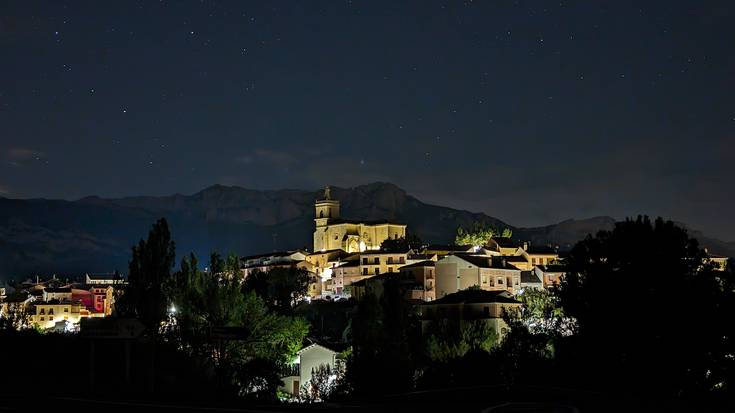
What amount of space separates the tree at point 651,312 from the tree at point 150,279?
20800 millimetres

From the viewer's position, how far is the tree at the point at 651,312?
89.7 feet

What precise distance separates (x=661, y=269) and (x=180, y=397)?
17.9 m

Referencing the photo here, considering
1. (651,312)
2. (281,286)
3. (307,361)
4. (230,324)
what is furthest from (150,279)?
(281,286)

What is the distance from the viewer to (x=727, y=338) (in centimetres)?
2794

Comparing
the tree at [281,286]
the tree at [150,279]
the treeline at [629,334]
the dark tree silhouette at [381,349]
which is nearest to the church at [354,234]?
the tree at [281,286]

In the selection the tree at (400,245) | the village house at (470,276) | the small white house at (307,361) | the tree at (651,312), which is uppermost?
the tree at (400,245)

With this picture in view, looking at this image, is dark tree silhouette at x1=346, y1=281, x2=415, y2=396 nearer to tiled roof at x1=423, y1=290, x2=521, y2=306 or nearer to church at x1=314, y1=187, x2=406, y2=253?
tiled roof at x1=423, y1=290, x2=521, y2=306

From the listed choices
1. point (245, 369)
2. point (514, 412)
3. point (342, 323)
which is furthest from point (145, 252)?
point (342, 323)

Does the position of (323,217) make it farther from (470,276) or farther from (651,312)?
(651,312)

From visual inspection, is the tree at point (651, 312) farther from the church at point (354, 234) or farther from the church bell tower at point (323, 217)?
the church bell tower at point (323, 217)

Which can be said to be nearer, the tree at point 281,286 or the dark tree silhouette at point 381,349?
the dark tree silhouette at point 381,349

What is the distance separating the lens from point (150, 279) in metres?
44.1

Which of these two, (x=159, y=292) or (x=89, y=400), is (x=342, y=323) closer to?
(x=159, y=292)

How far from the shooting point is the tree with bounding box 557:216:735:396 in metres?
27.3
